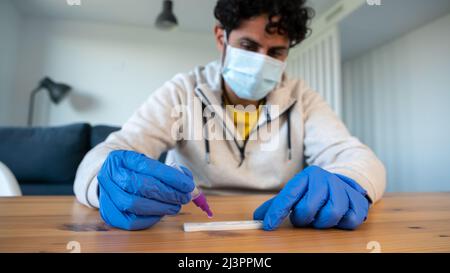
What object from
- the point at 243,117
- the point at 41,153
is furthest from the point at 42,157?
the point at 243,117

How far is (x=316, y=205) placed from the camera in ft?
1.07

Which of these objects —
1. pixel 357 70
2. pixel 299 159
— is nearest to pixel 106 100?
pixel 299 159

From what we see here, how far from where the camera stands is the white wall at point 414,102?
17.2 inches

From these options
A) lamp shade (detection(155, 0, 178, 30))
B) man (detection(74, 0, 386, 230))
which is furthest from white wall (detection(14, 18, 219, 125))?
lamp shade (detection(155, 0, 178, 30))

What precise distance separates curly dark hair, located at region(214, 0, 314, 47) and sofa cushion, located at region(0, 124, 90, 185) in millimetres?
1191

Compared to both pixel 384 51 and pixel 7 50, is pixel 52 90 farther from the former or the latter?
pixel 384 51

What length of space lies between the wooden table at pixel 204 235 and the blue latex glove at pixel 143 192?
1 centimetres

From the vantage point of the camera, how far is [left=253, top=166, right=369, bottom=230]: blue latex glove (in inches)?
12.7

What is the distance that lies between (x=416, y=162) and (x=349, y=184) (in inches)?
6.0

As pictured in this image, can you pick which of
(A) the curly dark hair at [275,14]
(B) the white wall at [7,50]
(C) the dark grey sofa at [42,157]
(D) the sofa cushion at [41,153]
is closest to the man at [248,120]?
(A) the curly dark hair at [275,14]

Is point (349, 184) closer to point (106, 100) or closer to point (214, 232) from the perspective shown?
point (214, 232)

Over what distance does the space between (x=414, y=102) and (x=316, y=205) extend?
0.98 ft

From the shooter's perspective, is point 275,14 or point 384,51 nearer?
point 384,51

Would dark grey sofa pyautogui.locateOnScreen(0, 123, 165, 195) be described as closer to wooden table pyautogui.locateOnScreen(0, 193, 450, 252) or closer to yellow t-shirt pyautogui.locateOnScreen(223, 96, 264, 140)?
yellow t-shirt pyautogui.locateOnScreen(223, 96, 264, 140)
